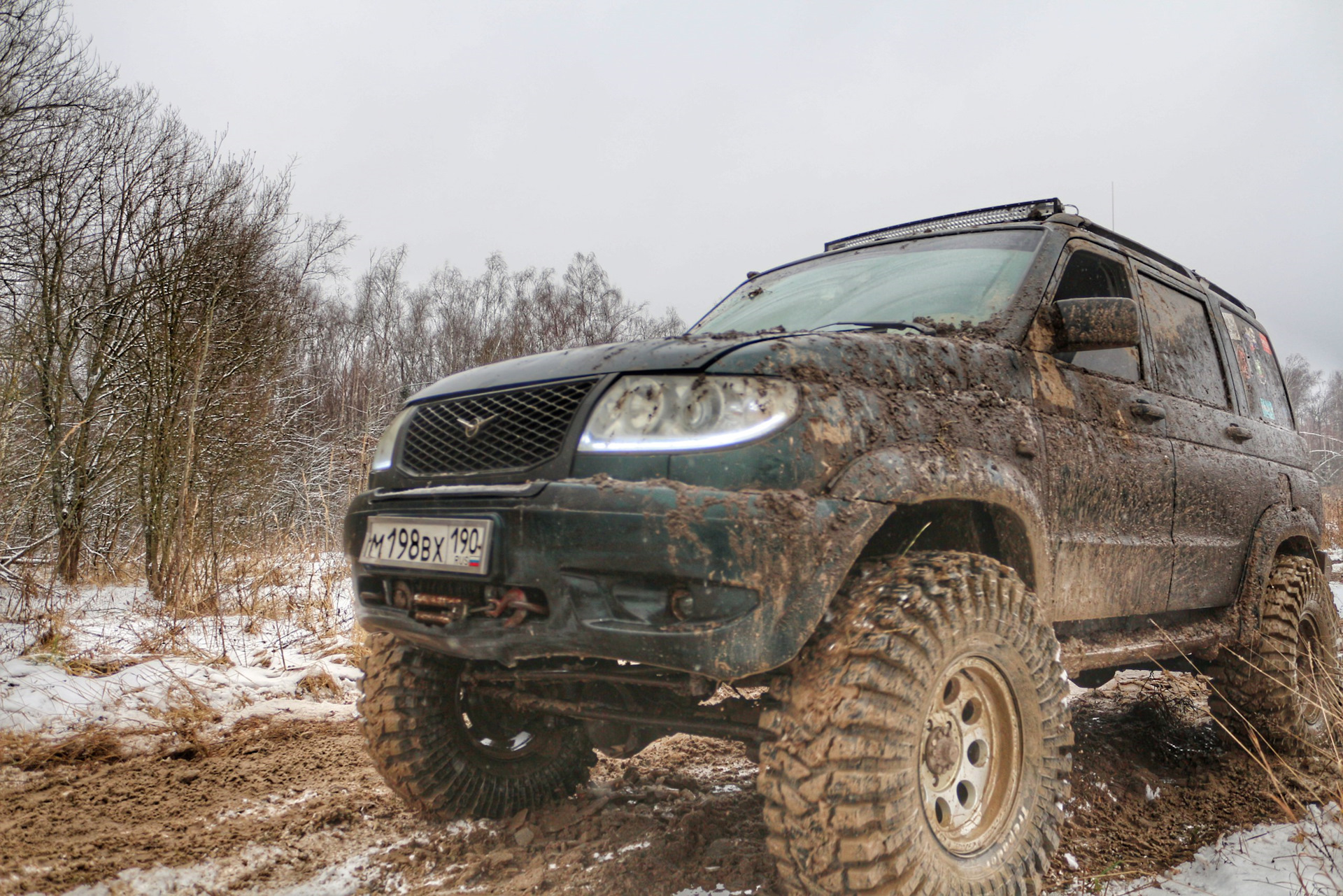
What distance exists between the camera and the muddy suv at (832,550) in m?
1.72

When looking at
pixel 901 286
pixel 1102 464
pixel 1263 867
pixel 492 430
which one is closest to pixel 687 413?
pixel 492 430

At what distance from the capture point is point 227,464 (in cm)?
892

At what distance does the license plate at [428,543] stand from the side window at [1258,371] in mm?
3616

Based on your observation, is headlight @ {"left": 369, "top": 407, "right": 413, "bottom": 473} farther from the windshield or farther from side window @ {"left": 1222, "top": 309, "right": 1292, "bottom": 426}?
side window @ {"left": 1222, "top": 309, "right": 1292, "bottom": 426}

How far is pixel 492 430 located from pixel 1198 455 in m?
2.70

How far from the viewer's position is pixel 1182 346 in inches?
135

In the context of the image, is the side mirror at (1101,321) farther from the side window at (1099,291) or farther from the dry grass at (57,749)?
the dry grass at (57,749)

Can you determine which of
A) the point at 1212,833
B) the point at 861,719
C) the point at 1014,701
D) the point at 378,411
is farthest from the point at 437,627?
the point at 378,411

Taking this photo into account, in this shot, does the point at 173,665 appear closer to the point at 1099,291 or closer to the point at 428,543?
the point at 428,543

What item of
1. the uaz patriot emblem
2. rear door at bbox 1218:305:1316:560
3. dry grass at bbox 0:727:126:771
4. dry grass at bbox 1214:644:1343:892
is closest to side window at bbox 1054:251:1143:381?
rear door at bbox 1218:305:1316:560

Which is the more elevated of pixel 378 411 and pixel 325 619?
pixel 378 411

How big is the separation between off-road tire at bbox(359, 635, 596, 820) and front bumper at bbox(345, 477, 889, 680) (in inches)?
33.8

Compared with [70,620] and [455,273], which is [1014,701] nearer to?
[70,620]

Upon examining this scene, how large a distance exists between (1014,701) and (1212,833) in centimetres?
123
